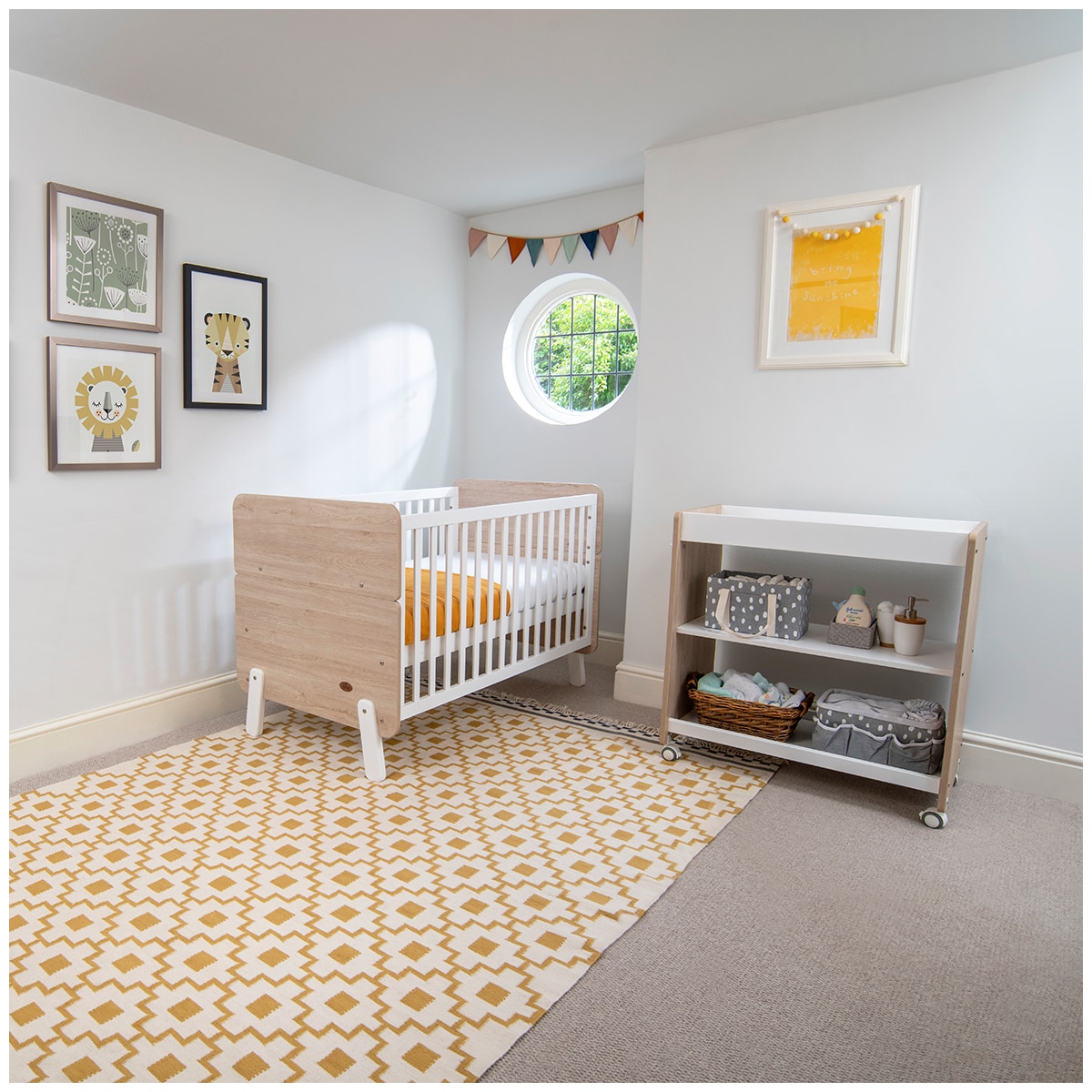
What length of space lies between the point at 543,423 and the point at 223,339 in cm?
155

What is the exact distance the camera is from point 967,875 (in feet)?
6.55

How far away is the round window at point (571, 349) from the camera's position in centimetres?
382

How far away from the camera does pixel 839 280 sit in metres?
2.65

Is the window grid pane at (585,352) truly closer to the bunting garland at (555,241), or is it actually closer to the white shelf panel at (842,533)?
the bunting garland at (555,241)

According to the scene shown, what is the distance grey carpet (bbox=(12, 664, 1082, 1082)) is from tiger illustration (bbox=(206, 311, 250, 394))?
5.05 ft

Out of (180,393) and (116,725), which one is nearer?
(116,725)

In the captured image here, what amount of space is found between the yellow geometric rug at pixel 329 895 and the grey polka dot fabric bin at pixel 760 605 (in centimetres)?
47

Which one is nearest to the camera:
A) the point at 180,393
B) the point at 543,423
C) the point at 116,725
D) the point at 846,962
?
the point at 846,962

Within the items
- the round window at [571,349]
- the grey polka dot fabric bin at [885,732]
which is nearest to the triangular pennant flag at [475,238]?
the round window at [571,349]

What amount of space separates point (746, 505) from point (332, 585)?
151cm

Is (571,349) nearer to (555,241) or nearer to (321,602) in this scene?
(555,241)

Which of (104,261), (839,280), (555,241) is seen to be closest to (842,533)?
(839,280)

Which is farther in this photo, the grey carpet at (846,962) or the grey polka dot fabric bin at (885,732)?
the grey polka dot fabric bin at (885,732)

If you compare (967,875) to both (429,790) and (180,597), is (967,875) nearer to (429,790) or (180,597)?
(429,790)
